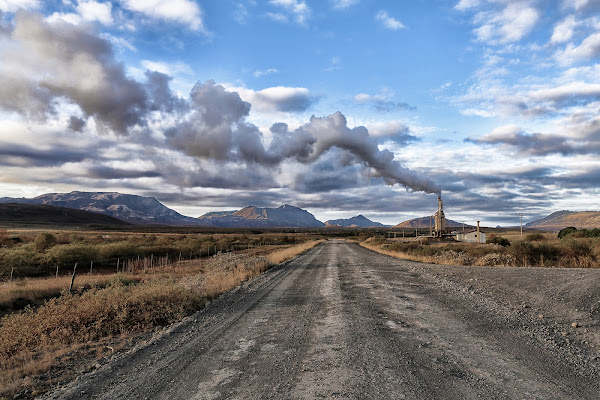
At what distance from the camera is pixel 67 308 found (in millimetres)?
9430

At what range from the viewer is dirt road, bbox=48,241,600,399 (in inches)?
184

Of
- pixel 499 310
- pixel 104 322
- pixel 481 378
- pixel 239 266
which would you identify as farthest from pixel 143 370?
pixel 239 266

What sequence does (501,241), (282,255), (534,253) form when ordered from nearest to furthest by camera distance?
(534,253) < (282,255) < (501,241)

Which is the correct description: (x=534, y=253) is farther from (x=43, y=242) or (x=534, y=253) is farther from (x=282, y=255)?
(x=43, y=242)

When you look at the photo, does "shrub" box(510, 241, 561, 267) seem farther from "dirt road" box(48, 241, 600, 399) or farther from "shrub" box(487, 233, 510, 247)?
"shrub" box(487, 233, 510, 247)

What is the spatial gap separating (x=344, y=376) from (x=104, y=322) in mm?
6936

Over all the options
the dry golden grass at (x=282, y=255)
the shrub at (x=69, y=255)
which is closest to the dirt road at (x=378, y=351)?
the dry golden grass at (x=282, y=255)

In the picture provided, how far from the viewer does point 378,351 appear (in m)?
6.12

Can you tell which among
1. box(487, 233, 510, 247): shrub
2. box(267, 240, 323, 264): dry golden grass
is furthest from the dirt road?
box(487, 233, 510, 247): shrub

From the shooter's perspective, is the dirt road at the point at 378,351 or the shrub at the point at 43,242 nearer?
the dirt road at the point at 378,351

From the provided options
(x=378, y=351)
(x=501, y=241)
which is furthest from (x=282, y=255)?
(x=501, y=241)

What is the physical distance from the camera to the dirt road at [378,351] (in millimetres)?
4680

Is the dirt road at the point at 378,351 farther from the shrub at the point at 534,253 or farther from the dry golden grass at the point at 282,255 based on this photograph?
the dry golden grass at the point at 282,255

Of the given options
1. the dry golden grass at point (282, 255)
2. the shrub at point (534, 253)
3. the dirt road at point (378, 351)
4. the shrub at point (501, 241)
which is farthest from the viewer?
the shrub at point (501, 241)
